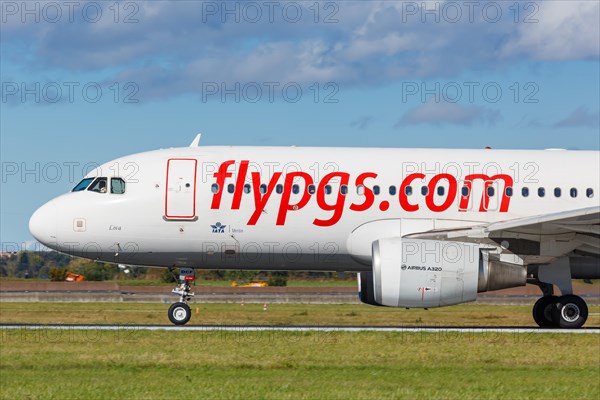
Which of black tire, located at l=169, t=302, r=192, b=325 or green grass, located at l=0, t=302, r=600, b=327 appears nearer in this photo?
black tire, located at l=169, t=302, r=192, b=325

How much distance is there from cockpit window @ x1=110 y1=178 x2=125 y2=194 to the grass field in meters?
4.55

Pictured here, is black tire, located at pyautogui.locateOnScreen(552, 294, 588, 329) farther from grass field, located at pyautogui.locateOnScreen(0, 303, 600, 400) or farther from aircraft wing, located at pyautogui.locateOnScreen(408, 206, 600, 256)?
grass field, located at pyautogui.locateOnScreen(0, 303, 600, 400)

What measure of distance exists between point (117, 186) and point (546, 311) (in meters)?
11.3

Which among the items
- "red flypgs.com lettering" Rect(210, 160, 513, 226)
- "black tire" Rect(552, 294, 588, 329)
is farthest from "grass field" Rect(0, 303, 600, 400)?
"red flypgs.com lettering" Rect(210, 160, 513, 226)

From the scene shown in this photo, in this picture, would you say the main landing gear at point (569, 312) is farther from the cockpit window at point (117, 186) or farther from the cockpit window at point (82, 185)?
the cockpit window at point (82, 185)

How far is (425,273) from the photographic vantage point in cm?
2348

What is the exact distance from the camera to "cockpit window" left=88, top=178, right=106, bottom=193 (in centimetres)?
2598

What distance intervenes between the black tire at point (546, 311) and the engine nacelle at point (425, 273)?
297 cm

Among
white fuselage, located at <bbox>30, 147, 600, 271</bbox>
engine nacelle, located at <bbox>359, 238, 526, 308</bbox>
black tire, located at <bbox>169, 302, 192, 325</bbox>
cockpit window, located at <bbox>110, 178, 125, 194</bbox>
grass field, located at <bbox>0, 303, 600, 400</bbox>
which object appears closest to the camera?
grass field, located at <bbox>0, 303, 600, 400</bbox>

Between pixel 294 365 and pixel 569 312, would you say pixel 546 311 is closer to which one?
pixel 569 312

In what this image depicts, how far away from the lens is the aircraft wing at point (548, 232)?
79.3 feet

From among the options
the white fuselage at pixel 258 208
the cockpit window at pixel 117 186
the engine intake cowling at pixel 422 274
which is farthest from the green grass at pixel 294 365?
the cockpit window at pixel 117 186

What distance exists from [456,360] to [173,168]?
9.79m

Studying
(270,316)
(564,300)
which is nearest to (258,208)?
(564,300)
